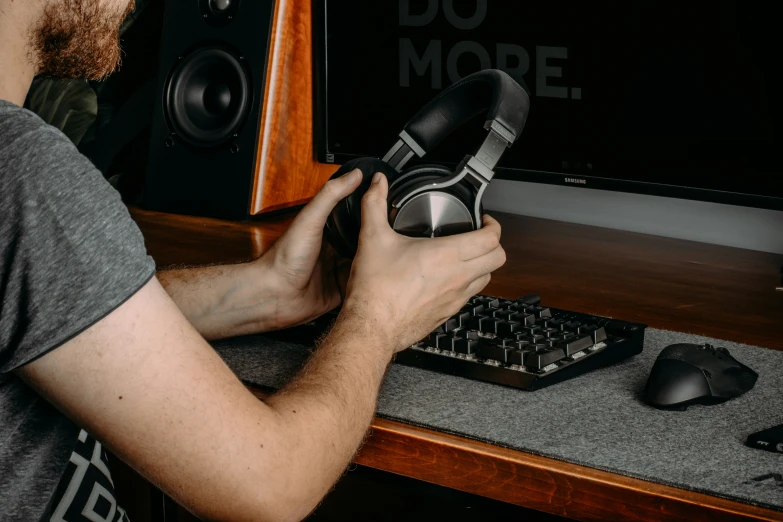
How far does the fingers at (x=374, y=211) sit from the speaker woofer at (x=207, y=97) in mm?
652

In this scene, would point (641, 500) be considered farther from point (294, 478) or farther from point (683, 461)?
point (294, 478)

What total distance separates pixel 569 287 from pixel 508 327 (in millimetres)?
272

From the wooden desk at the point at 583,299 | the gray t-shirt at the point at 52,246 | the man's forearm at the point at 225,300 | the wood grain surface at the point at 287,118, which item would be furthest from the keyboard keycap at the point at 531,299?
the wood grain surface at the point at 287,118

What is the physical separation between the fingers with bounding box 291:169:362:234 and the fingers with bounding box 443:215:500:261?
4.2 inches

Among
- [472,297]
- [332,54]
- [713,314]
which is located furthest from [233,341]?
[332,54]

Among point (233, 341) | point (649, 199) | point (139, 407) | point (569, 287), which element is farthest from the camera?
point (649, 199)

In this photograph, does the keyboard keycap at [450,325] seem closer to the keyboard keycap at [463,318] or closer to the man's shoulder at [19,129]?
the keyboard keycap at [463,318]

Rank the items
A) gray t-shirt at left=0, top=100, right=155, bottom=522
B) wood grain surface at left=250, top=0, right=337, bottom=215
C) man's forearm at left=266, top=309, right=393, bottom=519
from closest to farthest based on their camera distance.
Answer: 1. gray t-shirt at left=0, top=100, right=155, bottom=522
2. man's forearm at left=266, top=309, right=393, bottom=519
3. wood grain surface at left=250, top=0, right=337, bottom=215

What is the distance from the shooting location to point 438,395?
0.74 m

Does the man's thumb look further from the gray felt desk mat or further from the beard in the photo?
the beard

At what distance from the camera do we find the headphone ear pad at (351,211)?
2.79 ft

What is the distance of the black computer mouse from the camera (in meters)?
0.71

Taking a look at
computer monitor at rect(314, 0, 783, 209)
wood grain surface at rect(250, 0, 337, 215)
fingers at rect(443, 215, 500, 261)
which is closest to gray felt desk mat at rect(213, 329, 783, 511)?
fingers at rect(443, 215, 500, 261)

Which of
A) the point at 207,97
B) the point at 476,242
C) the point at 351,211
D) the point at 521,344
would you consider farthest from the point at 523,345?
the point at 207,97
